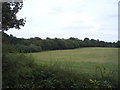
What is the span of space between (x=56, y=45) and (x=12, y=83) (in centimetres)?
148

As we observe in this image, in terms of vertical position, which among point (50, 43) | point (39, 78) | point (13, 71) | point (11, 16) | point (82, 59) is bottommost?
point (39, 78)

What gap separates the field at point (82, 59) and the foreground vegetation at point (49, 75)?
24 mm

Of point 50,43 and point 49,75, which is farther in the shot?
point 50,43

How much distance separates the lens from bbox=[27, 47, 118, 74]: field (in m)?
3.19

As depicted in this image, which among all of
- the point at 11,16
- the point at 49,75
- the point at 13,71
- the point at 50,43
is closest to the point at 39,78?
the point at 49,75

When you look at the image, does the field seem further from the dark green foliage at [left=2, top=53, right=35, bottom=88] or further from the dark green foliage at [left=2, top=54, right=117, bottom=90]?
the dark green foliage at [left=2, top=53, right=35, bottom=88]

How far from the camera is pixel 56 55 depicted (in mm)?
3473

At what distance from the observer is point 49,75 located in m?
3.03

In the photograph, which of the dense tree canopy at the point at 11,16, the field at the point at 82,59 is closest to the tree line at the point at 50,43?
the field at the point at 82,59

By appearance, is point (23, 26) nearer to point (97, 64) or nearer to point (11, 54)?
point (11, 54)

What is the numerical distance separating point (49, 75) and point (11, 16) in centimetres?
165

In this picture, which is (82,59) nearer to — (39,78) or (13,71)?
(39,78)

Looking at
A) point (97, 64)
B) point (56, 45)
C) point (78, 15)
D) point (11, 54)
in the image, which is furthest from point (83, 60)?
point (11, 54)

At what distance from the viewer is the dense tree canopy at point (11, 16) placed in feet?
10.2
